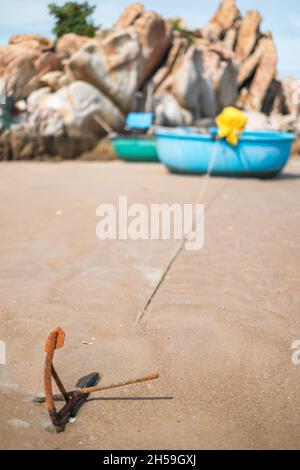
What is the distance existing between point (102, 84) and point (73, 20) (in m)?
12.0

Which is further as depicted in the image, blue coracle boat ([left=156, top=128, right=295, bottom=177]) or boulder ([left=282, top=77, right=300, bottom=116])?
boulder ([left=282, top=77, right=300, bottom=116])

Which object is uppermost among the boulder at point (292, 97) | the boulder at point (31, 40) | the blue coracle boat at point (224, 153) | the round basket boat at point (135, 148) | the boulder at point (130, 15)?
the boulder at point (130, 15)

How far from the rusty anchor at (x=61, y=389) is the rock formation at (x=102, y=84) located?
473 inches

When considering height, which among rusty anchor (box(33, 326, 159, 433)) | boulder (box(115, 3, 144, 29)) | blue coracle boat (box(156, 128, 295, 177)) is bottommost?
blue coracle boat (box(156, 128, 295, 177))

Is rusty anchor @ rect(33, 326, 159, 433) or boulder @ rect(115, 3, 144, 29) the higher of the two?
boulder @ rect(115, 3, 144, 29)

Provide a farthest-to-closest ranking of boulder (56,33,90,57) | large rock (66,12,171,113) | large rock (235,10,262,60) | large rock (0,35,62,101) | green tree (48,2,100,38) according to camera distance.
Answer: large rock (235,10,262,60), green tree (48,2,100,38), boulder (56,33,90,57), large rock (0,35,62,101), large rock (66,12,171,113)

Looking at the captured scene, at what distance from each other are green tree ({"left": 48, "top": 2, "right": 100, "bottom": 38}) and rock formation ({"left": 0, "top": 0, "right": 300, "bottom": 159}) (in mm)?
2289

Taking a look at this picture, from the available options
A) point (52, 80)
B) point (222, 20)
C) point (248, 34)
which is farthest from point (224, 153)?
point (222, 20)

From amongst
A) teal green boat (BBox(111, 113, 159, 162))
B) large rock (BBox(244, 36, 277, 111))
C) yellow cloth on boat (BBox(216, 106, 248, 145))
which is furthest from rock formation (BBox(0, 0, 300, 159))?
yellow cloth on boat (BBox(216, 106, 248, 145))

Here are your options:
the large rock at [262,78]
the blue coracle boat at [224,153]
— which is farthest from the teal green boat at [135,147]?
the large rock at [262,78]

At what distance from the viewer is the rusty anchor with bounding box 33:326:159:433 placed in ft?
7.24

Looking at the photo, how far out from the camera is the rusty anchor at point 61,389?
2207mm

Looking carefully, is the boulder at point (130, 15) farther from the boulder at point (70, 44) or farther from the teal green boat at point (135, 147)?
the teal green boat at point (135, 147)

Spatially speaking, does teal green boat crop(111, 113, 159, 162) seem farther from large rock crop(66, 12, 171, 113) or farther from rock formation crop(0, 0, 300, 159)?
large rock crop(66, 12, 171, 113)
